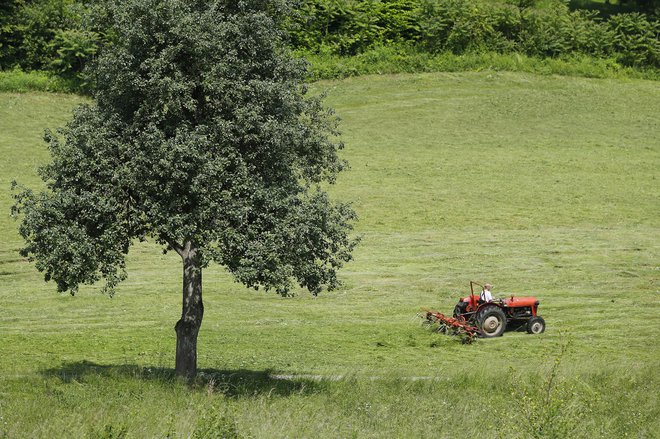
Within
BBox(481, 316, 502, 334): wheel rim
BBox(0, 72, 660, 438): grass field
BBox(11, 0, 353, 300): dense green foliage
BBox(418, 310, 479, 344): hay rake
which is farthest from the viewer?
BBox(481, 316, 502, 334): wheel rim

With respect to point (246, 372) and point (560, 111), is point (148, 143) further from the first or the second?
point (560, 111)

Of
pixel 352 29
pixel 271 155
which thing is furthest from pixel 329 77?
pixel 271 155

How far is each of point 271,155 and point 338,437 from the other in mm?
8180

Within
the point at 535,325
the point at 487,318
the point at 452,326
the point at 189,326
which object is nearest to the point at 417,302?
the point at 452,326

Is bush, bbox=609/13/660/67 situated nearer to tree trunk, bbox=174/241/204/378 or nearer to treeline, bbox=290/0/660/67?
treeline, bbox=290/0/660/67

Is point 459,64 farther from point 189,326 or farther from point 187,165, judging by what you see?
point 187,165

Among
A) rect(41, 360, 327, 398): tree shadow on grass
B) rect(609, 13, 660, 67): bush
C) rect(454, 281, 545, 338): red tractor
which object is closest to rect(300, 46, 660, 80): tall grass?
rect(609, 13, 660, 67): bush

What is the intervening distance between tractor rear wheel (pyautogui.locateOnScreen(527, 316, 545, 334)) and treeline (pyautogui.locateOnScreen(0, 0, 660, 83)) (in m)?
39.5

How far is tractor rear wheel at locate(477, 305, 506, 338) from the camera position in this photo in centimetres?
3136

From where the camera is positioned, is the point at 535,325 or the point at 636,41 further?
the point at 636,41

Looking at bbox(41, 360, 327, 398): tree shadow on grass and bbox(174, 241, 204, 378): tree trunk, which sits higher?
bbox(174, 241, 204, 378): tree trunk

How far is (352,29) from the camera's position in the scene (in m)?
70.2

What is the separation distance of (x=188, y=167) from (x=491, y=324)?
1380 centimetres

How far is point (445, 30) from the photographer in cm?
7056
